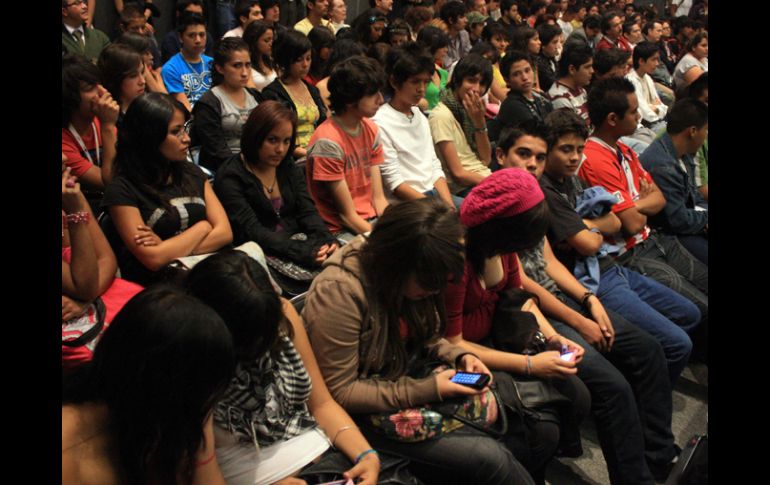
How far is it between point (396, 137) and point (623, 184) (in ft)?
3.84

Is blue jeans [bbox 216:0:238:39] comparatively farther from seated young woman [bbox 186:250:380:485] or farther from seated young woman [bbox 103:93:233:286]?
seated young woman [bbox 186:250:380:485]

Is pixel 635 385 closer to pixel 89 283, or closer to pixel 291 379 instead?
pixel 291 379

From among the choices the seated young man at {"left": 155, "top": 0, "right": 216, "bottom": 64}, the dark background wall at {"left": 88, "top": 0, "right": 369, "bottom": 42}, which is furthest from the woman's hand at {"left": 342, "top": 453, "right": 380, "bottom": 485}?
the dark background wall at {"left": 88, "top": 0, "right": 369, "bottom": 42}

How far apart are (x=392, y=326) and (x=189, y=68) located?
348 centimetres

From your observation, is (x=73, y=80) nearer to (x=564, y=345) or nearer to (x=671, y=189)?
(x=564, y=345)

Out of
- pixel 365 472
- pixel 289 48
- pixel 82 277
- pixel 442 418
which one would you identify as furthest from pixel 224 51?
pixel 365 472

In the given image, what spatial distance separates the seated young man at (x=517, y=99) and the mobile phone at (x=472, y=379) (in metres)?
3.03

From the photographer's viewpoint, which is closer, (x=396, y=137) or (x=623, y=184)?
(x=623, y=184)

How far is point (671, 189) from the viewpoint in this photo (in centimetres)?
360

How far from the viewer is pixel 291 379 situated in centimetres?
180

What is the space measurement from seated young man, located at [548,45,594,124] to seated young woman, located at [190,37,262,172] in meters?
2.49

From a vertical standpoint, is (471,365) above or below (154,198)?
below

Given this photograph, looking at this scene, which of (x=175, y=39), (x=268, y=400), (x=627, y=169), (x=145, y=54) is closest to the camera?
(x=268, y=400)

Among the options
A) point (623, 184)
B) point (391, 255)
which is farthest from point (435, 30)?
point (391, 255)
